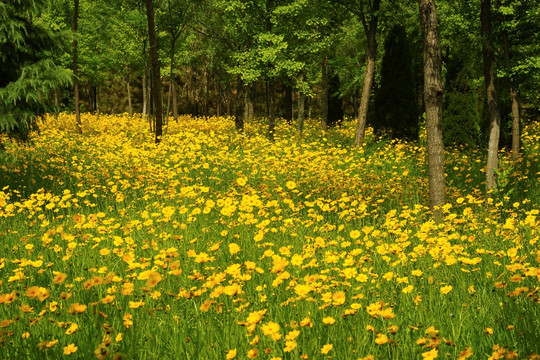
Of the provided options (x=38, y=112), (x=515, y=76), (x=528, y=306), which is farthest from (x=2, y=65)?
(x=515, y=76)

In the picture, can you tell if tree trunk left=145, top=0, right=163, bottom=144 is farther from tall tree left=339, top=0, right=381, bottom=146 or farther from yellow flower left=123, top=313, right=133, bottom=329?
yellow flower left=123, top=313, right=133, bottom=329

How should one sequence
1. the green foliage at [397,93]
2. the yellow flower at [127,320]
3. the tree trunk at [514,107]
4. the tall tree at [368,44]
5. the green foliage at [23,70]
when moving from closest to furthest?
the yellow flower at [127,320], the green foliage at [23,70], the tree trunk at [514,107], the tall tree at [368,44], the green foliage at [397,93]

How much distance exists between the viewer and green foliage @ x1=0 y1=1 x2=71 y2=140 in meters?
8.24

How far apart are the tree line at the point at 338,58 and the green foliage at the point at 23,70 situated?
2cm

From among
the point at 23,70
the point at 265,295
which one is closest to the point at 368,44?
the point at 23,70

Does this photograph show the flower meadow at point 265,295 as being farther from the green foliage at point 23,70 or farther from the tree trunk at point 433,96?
the green foliage at point 23,70

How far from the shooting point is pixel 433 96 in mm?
7023

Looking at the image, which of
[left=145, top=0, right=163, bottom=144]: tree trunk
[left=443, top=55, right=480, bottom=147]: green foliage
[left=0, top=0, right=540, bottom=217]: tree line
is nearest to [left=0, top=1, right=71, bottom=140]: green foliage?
[left=0, top=0, right=540, bottom=217]: tree line

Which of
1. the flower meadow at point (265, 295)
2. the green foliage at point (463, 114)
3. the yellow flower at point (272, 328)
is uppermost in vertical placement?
the green foliage at point (463, 114)

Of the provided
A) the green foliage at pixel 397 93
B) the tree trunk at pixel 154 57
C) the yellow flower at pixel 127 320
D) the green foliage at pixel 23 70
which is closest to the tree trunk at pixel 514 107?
the green foliage at pixel 397 93

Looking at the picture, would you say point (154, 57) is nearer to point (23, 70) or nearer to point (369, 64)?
point (23, 70)

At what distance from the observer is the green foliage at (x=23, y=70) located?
8.24 meters

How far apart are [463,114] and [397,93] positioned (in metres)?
3.46

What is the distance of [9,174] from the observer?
9.68 m
